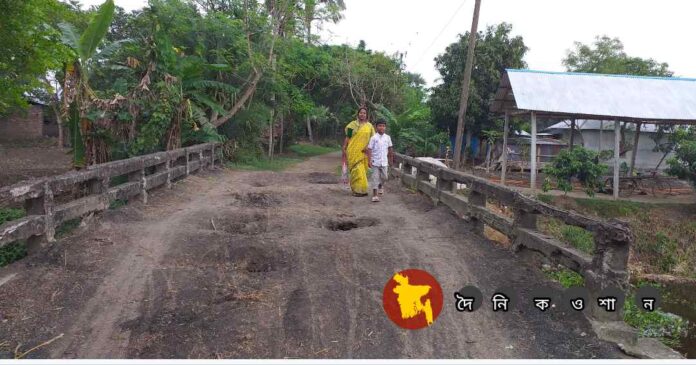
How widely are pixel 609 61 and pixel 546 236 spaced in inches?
1501

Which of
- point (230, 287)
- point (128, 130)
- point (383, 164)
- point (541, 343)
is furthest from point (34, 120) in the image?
point (541, 343)

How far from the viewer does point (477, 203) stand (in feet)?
20.6

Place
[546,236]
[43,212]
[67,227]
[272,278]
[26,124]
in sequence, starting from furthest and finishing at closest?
[26,124], [67,227], [43,212], [546,236], [272,278]

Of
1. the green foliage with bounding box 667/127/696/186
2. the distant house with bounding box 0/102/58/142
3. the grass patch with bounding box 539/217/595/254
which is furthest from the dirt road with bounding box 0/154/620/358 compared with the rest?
the distant house with bounding box 0/102/58/142

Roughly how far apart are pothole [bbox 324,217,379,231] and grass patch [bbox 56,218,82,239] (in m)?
3.00

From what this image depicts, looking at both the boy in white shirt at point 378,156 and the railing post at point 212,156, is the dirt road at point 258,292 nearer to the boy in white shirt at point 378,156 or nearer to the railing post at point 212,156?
the boy in white shirt at point 378,156

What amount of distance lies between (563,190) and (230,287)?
13954 millimetres

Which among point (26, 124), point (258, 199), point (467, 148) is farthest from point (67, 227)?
point (26, 124)

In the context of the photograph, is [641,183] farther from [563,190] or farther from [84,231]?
[84,231]

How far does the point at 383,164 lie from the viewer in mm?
8469

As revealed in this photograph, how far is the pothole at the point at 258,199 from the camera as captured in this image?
7.87m

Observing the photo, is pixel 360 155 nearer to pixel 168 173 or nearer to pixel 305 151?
pixel 168 173

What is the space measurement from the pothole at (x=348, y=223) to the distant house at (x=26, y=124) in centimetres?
2682

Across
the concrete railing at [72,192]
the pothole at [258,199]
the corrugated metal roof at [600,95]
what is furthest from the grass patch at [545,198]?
the concrete railing at [72,192]
